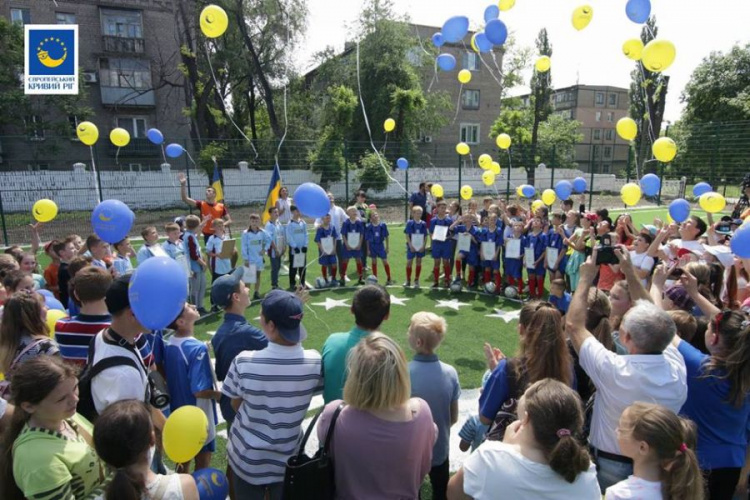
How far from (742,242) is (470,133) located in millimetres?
36237

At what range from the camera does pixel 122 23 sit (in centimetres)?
2856

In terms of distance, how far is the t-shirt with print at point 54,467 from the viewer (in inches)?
74.0

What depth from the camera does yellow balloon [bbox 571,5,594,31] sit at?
26.6 feet

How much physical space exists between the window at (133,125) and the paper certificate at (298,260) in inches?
981

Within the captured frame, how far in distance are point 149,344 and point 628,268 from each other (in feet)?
11.3

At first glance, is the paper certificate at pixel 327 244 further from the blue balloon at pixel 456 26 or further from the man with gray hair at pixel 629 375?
the man with gray hair at pixel 629 375

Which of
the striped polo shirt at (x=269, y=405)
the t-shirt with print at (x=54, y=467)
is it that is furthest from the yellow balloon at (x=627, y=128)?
the t-shirt with print at (x=54, y=467)

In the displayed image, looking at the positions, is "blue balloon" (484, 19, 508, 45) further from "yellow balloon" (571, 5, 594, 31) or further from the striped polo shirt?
the striped polo shirt

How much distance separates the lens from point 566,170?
2934 centimetres

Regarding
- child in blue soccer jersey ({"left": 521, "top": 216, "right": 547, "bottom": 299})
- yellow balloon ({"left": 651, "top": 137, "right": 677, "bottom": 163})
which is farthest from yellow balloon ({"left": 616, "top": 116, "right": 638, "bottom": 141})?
child in blue soccer jersey ({"left": 521, "top": 216, "right": 547, "bottom": 299})

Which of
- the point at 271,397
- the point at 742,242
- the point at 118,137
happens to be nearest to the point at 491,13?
the point at 742,242

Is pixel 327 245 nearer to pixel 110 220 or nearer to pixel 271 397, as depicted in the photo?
pixel 110 220

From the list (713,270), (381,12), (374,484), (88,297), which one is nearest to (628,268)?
(713,270)

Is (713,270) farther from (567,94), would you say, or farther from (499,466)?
(567,94)
